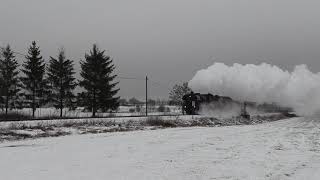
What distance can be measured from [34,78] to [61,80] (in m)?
3.52

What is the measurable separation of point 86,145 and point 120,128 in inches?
473

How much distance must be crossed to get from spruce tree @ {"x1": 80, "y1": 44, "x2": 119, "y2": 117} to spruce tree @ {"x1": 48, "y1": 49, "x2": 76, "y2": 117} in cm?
183

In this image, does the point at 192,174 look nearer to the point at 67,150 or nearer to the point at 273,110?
the point at 67,150

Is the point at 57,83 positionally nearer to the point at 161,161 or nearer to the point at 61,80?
the point at 61,80

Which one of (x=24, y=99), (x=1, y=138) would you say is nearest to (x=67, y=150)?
(x=1, y=138)

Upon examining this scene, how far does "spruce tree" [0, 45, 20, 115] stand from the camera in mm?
54594

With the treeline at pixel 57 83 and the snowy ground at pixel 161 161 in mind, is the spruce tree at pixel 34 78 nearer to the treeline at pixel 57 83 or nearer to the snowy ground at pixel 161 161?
the treeline at pixel 57 83

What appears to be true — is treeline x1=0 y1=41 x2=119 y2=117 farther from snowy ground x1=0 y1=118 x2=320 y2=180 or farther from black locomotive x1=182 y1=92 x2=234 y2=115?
snowy ground x1=0 y1=118 x2=320 y2=180

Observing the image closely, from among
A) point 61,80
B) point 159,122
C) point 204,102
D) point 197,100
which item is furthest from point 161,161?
point 61,80

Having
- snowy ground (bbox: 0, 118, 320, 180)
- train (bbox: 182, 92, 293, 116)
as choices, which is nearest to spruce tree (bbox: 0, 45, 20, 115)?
train (bbox: 182, 92, 293, 116)

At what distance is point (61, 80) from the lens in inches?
2263

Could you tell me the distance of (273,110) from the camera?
212 feet

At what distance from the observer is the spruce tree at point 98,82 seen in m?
55.6

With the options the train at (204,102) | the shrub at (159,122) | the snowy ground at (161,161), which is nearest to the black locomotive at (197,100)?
the train at (204,102)
